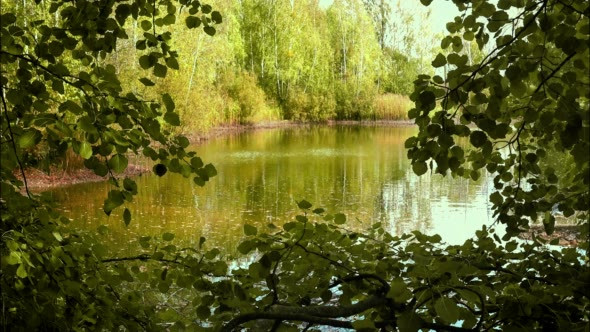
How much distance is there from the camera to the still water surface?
9961 millimetres

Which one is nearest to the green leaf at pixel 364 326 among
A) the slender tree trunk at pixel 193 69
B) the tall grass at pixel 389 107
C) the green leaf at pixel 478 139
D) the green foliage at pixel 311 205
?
the green foliage at pixel 311 205

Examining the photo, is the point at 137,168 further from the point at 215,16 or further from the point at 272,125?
the point at 272,125

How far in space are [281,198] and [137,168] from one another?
537cm

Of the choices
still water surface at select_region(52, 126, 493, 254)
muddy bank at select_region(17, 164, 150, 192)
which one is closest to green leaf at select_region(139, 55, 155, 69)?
still water surface at select_region(52, 126, 493, 254)

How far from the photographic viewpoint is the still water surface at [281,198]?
32.7ft

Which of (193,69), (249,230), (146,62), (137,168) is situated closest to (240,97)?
(193,69)

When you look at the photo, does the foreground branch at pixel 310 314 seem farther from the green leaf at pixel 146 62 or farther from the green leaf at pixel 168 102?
the green leaf at pixel 146 62

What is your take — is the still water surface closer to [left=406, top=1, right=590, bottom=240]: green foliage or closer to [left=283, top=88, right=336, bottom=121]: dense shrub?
[left=406, top=1, right=590, bottom=240]: green foliage

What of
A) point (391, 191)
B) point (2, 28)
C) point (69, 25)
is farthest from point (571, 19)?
point (391, 191)

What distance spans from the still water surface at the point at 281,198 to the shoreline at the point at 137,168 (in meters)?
0.43

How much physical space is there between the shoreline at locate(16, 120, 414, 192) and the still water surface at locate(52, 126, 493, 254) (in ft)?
1.40

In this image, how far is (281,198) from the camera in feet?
42.5

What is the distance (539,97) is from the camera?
1.46m

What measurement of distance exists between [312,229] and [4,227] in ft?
3.42
